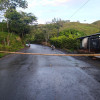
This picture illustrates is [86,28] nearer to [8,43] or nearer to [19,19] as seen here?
[19,19]

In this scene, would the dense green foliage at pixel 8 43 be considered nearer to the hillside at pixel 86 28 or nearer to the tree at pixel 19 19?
the tree at pixel 19 19

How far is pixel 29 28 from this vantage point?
1746 inches

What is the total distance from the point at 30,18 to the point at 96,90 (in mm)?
39463

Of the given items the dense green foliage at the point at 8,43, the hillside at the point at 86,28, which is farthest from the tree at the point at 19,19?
the hillside at the point at 86,28

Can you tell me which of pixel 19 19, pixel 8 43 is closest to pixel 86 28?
pixel 19 19

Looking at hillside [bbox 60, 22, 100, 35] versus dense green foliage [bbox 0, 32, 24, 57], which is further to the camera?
hillside [bbox 60, 22, 100, 35]

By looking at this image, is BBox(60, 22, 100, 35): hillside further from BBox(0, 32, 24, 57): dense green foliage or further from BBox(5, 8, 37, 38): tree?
BBox(0, 32, 24, 57): dense green foliage

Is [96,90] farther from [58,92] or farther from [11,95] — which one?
[11,95]

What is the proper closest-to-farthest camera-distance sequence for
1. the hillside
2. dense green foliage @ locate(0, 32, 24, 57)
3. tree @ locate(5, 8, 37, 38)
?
dense green foliage @ locate(0, 32, 24, 57) → tree @ locate(5, 8, 37, 38) → the hillside

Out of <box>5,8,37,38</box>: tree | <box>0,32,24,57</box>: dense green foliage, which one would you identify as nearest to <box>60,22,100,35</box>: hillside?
<box>5,8,37,38</box>: tree

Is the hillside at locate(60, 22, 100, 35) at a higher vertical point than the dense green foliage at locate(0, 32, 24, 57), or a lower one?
higher

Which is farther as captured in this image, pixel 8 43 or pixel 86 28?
pixel 86 28

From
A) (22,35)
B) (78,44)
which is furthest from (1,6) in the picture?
(78,44)

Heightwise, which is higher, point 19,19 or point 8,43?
point 19,19
